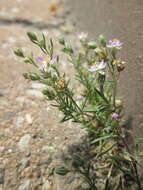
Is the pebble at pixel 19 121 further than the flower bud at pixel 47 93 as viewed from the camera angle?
Yes

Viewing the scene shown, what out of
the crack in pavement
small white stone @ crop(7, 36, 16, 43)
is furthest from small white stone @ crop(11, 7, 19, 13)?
small white stone @ crop(7, 36, 16, 43)

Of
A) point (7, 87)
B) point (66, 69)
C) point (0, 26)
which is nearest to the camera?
point (7, 87)

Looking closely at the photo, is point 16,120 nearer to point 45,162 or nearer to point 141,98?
point 45,162

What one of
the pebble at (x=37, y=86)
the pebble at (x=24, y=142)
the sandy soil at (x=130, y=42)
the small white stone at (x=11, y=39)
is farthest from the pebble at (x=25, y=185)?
the small white stone at (x=11, y=39)

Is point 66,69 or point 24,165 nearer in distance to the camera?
point 24,165

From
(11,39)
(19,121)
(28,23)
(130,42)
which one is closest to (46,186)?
(19,121)

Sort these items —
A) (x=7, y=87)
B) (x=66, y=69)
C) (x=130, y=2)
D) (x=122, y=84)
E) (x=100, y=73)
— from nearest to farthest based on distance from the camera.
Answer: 1. (x=100, y=73)
2. (x=130, y=2)
3. (x=122, y=84)
4. (x=7, y=87)
5. (x=66, y=69)

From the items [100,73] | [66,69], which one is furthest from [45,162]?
[66,69]

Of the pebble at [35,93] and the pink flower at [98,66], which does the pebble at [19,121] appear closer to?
the pebble at [35,93]
